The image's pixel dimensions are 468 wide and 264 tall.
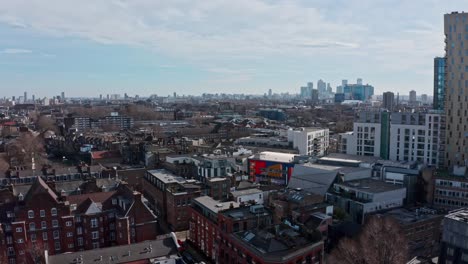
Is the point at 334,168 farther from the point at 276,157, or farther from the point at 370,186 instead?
the point at 276,157

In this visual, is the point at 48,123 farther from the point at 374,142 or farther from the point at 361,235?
the point at 361,235

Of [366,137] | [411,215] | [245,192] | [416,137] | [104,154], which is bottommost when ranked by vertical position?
[411,215]

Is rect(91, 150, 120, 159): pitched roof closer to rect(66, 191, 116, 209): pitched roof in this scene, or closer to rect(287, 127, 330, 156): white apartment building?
rect(66, 191, 116, 209): pitched roof

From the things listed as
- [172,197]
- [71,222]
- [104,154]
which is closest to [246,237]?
[172,197]

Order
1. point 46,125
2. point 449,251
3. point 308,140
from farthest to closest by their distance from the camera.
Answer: point 46,125 → point 308,140 → point 449,251

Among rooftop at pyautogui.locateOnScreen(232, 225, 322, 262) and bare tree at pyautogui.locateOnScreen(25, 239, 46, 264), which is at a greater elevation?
rooftop at pyautogui.locateOnScreen(232, 225, 322, 262)

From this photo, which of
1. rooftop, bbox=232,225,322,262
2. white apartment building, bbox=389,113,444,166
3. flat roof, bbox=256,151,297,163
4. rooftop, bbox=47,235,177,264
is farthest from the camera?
flat roof, bbox=256,151,297,163

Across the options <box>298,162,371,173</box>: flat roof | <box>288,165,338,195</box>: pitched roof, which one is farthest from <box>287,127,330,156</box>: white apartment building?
<box>288,165,338,195</box>: pitched roof
